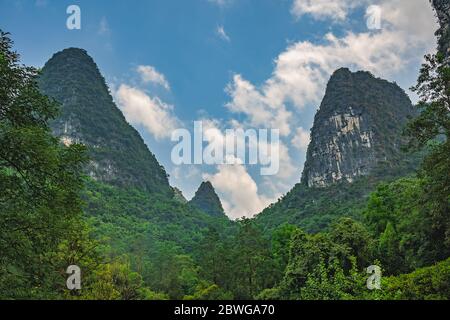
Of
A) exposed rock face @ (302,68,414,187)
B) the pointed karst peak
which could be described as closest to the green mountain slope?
exposed rock face @ (302,68,414,187)

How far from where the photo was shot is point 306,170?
10675cm

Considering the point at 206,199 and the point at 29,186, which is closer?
the point at 29,186

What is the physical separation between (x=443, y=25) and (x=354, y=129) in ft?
228

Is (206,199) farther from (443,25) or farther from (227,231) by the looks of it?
(443,25)

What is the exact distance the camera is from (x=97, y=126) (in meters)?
110

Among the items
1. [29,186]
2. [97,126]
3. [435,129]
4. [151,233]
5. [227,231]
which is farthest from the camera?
[97,126]

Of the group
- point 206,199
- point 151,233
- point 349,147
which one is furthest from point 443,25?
point 206,199

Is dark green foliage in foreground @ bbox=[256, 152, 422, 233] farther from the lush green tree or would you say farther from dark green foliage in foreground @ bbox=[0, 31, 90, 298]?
dark green foliage in foreground @ bbox=[0, 31, 90, 298]

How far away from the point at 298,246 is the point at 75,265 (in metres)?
12.6

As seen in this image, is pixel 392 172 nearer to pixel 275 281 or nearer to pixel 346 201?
pixel 346 201

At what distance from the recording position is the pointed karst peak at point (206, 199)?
149 meters

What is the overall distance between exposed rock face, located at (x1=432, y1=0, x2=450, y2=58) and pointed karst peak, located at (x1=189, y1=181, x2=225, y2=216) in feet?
390

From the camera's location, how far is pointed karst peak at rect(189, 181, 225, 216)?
149 metres

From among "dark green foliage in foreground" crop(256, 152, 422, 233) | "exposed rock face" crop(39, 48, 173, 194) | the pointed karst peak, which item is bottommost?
"dark green foliage in foreground" crop(256, 152, 422, 233)
